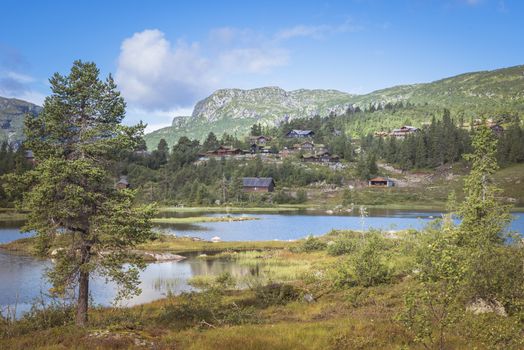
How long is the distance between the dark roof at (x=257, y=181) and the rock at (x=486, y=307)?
15273 cm

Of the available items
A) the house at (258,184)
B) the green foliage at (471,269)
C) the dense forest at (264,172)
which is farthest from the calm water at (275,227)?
the house at (258,184)

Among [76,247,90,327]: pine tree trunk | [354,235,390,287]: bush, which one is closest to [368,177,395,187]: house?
[354,235,390,287]: bush

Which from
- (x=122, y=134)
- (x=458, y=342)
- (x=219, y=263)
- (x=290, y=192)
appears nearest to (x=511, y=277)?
(x=458, y=342)

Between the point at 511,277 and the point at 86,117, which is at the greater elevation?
the point at 86,117

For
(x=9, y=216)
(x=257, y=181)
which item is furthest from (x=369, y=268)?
(x=257, y=181)

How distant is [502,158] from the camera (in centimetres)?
17562

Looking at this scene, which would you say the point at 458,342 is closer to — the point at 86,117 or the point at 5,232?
the point at 86,117

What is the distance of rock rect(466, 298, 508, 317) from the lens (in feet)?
71.5

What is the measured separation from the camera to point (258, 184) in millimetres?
176500

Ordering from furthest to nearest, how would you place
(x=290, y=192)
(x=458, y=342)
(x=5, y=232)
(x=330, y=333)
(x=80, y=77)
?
1. (x=290, y=192)
2. (x=5, y=232)
3. (x=80, y=77)
4. (x=330, y=333)
5. (x=458, y=342)

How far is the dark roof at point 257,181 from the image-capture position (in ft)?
578

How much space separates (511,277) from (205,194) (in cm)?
14523

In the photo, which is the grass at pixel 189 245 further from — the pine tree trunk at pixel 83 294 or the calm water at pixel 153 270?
the pine tree trunk at pixel 83 294

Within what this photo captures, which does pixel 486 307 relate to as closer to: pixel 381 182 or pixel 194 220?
pixel 194 220
